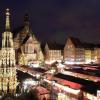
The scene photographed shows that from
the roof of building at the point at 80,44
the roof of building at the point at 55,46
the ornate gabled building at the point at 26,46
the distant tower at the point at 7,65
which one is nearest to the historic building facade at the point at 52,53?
the roof of building at the point at 55,46

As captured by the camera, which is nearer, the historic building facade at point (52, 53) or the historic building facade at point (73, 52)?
the historic building facade at point (52, 53)

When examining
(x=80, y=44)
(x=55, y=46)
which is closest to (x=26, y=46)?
(x=55, y=46)

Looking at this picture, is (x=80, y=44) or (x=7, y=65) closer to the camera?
(x=7, y=65)

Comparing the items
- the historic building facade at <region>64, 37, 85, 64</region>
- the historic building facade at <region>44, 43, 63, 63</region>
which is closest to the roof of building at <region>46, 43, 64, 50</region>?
the historic building facade at <region>44, 43, 63, 63</region>

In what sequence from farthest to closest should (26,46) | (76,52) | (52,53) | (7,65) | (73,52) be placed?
(73,52), (76,52), (52,53), (26,46), (7,65)

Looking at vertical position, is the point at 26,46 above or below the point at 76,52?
above

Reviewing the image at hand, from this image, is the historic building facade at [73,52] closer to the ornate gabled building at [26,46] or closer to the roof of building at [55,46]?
the roof of building at [55,46]

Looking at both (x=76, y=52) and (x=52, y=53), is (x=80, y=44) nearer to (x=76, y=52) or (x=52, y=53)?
(x=76, y=52)

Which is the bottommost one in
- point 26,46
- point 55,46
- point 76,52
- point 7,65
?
point 7,65

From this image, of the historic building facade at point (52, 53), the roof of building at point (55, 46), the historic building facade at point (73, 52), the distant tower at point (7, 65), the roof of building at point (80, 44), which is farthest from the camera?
the roof of building at point (80, 44)

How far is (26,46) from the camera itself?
50.8 metres

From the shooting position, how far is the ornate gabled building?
50312mm

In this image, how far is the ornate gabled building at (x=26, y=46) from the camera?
165ft

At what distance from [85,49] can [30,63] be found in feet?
60.7
